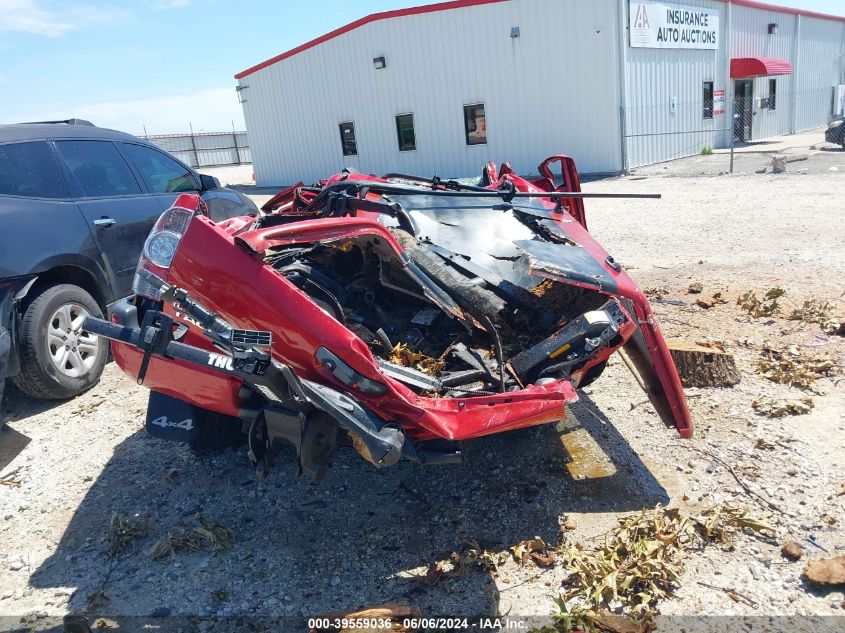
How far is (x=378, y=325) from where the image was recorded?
3559 mm

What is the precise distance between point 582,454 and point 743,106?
2503 cm

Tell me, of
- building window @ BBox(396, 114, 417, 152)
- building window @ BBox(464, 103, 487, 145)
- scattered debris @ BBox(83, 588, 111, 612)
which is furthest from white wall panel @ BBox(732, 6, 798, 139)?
scattered debris @ BBox(83, 588, 111, 612)

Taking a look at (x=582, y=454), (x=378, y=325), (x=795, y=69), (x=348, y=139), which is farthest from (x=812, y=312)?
(x=795, y=69)

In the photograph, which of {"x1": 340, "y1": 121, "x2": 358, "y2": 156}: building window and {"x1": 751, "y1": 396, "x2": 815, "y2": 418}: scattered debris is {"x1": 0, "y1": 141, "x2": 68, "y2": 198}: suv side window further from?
{"x1": 340, "y1": 121, "x2": 358, "y2": 156}: building window

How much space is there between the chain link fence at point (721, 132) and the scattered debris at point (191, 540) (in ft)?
47.6

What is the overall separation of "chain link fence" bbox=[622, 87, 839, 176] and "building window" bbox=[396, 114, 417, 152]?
666 cm

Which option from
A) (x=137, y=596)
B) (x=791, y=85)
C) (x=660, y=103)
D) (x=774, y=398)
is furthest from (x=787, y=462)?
(x=791, y=85)

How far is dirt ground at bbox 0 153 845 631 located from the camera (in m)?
2.81

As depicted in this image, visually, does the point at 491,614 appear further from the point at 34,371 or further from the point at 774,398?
the point at 34,371

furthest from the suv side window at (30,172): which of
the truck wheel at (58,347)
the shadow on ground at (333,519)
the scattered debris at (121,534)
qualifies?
the scattered debris at (121,534)

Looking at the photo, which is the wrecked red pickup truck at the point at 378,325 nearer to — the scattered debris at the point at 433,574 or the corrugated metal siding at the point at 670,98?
the scattered debris at the point at 433,574

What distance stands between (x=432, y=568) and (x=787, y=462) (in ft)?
6.69

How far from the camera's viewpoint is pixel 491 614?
2.67 metres

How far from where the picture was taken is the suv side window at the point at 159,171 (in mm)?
5922
